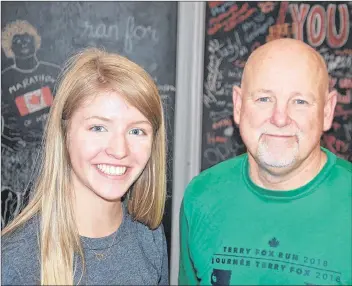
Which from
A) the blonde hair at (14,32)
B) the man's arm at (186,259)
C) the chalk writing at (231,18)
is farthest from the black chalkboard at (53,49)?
the man's arm at (186,259)

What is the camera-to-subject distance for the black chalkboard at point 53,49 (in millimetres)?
3039

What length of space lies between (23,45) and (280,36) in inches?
54.8

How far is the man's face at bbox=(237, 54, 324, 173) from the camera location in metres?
1.66

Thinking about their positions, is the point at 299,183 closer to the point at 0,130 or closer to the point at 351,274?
the point at 351,274

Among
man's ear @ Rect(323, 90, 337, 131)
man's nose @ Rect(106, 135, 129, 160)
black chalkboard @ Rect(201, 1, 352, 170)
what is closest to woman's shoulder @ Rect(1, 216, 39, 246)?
man's nose @ Rect(106, 135, 129, 160)

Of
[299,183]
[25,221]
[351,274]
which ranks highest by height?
[299,183]

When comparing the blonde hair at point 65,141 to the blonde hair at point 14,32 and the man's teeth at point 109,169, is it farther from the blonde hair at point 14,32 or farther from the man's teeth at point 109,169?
the blonde hair at point 14,32

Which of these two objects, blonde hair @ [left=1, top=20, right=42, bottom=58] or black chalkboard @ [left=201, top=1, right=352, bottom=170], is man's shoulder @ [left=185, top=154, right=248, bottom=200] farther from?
blonde hair @ [left=1, top=20, right=42, bottom=58]

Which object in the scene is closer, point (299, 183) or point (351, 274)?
point (351, 274)

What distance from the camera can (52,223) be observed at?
5.62ft

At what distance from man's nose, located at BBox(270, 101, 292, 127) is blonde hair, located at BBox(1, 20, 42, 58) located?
1.78 metres

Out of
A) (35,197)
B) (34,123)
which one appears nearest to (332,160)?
(35,197)

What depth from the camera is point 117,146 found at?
167cm

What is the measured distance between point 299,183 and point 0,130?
192 centimetres
